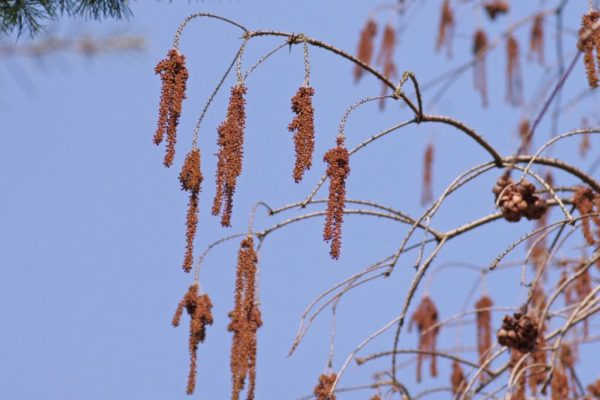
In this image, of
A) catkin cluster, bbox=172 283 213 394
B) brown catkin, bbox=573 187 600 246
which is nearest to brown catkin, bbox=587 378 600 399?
brown catkin, bbox=573 187 600 246

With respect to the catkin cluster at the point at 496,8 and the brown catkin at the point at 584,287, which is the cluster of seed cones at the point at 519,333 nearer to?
the brown catkin at the point at 584,287

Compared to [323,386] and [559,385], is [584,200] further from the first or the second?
[323,386]

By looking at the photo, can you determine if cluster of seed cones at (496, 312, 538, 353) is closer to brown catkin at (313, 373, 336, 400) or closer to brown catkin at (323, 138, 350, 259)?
brown catkin at (313, 373, 336, 400)

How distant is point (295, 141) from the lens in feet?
8.59

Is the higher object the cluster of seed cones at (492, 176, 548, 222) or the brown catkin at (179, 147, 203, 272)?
the cluster of seed cones at (492, 176, 548, 222)

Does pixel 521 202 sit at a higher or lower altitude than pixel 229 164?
higher

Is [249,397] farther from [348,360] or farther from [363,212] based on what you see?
[363,212]

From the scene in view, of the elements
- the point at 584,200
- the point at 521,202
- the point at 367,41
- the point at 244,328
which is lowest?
the point at 244,328

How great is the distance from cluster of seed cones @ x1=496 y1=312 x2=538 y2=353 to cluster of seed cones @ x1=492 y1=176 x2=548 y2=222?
301mm

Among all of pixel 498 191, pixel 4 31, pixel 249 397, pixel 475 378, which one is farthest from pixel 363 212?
pixel 4 31

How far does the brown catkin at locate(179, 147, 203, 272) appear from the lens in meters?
2.70

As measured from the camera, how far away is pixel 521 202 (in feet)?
11.4

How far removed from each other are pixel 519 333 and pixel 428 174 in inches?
26.3

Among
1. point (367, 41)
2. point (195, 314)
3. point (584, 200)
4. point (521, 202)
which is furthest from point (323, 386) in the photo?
point (367, 41)
